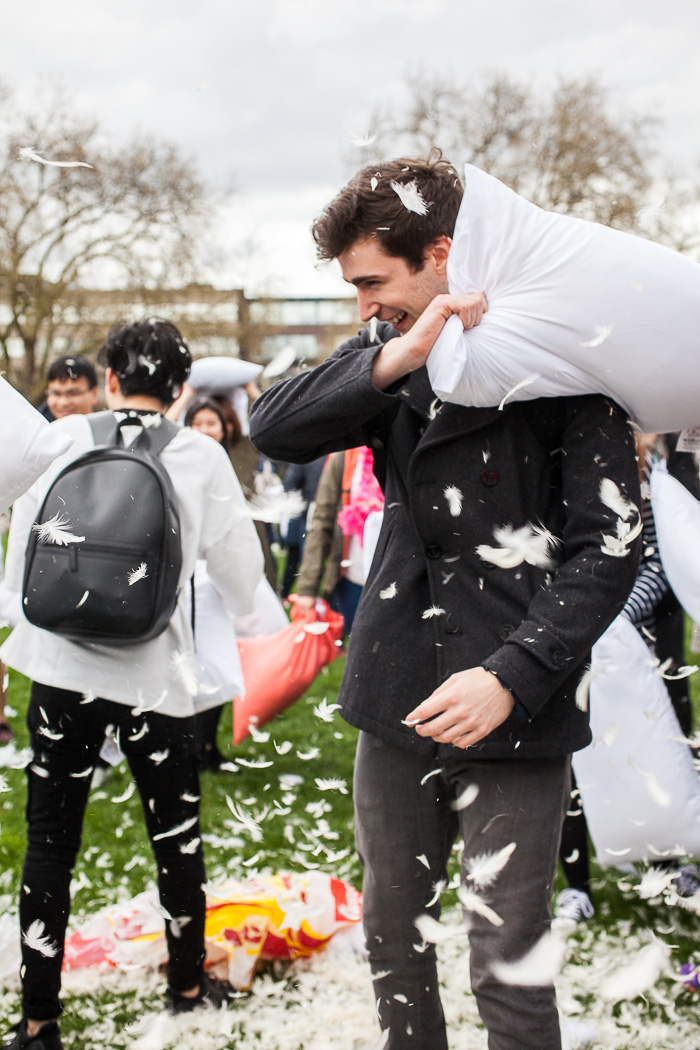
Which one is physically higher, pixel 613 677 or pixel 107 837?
pixel 613 677

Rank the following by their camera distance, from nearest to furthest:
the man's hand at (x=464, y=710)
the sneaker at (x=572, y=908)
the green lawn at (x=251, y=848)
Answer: the man's hand at (x=464, y=710) → the green lawn at (x=251, y=848) → the sneaker at (x=572, y=908)

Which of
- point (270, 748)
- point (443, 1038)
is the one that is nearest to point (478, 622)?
point (443, 1038)

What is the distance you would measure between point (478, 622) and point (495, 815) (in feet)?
1.16

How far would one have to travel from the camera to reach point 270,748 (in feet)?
17.2

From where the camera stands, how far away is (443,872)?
198 cm

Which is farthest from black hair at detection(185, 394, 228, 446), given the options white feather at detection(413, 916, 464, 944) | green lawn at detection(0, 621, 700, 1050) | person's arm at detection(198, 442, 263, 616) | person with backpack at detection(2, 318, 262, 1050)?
white feather at detection(413, 916, 464, 944)

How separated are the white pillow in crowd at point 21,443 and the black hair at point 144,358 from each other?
0.77 m

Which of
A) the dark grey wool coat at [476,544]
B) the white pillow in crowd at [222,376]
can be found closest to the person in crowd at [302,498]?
the white pillow in crowd at [222,376]

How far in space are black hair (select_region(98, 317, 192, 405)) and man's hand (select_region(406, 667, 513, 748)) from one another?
4.37ft

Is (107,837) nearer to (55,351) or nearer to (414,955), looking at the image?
(414,955)

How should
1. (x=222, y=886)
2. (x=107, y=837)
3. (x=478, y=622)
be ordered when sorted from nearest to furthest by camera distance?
(x=478, y=622) < (x=222, y=886) < (x=107, y=837)

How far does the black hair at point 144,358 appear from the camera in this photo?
8.49 feet

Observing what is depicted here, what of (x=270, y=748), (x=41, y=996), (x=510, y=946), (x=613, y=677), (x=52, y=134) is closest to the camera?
(x=510, y=946)

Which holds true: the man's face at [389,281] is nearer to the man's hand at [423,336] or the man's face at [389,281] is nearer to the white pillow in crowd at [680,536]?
the man's hand at [423,336]
